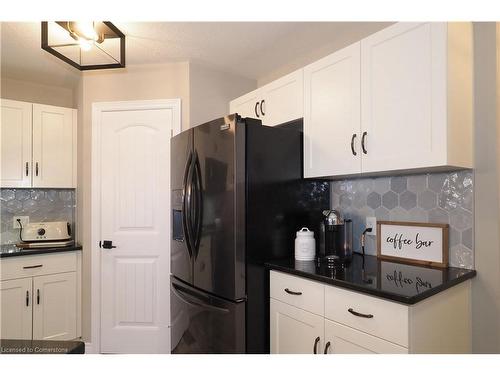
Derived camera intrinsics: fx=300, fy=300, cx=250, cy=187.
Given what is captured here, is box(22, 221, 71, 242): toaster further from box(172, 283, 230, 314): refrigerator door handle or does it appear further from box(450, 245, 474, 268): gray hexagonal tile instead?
box(450, 245, 474, 268): gray hexagonal tile

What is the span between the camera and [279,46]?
84.8 inches

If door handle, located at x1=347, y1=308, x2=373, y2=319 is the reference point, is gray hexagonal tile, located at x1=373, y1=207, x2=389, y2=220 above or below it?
above

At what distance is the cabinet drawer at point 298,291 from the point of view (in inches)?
52.0

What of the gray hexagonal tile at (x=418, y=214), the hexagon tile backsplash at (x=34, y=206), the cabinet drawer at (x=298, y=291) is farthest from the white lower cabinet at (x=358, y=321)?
the hexagon tile backsplash at (x=34, y=206)

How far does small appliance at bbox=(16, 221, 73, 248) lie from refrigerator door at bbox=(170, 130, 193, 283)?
4.05 feet

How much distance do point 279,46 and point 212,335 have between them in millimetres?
1928

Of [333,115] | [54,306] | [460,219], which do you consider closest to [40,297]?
[54,306]

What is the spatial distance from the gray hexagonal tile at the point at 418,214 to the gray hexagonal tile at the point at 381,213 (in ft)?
0.43

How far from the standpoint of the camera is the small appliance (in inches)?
97.3

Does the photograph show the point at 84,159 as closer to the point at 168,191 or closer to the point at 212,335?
the point at 168,191

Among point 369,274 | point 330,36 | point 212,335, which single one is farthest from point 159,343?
point 330,36

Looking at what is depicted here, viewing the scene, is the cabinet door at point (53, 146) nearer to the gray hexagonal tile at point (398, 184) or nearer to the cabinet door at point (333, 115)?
the cabinet door at point (333, 115)

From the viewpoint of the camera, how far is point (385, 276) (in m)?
1.29

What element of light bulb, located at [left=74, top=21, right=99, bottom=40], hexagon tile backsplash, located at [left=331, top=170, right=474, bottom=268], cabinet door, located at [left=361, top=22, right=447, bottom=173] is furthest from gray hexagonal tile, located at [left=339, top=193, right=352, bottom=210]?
light bulb, located at [left=74, top=21, right=99, bottom=40]
